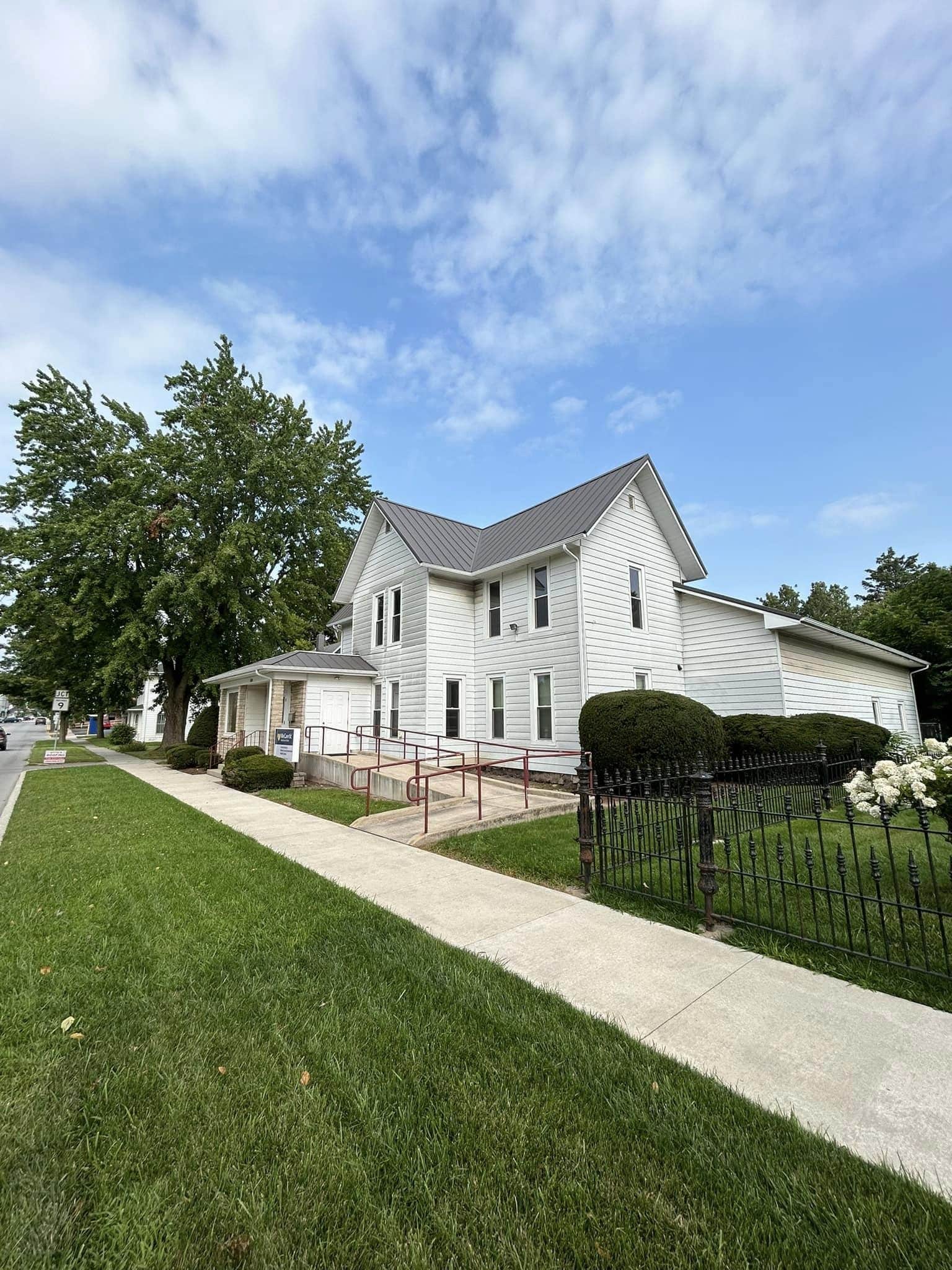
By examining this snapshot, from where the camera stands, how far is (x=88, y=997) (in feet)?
11.8

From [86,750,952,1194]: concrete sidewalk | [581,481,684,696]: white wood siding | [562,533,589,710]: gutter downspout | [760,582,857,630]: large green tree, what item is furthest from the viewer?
[760,582,857,630]: large green tree

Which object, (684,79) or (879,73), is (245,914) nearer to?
(684,79)

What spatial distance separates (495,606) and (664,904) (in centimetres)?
1225

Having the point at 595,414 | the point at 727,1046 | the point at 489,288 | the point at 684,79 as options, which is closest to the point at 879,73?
the point at 684,79

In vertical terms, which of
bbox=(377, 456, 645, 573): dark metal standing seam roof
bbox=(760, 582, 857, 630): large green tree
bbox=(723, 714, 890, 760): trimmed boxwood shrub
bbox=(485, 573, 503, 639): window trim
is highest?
bbox=(760, 582, 857, 630): large green tree

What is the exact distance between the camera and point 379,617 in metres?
19.8

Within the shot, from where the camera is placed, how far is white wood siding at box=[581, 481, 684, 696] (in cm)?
1457

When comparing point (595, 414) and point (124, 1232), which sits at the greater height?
point (595, 414)

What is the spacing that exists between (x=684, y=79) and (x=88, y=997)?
13826 mm

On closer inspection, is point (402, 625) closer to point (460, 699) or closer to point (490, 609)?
point (490, 609)

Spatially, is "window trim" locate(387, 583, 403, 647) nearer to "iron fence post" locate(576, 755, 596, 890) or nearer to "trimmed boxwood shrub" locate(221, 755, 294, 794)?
"trimmed boxwood shrub" locate(221, 755, 294, 794)

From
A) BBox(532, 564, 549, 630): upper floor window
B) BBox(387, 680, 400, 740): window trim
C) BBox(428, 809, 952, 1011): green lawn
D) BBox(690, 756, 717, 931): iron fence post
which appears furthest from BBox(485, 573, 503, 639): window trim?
BBox(690, 756, 717, 931): iron fence post

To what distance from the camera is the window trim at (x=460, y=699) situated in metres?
16.8

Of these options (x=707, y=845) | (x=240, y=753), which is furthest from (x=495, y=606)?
(x=707, y=845)
